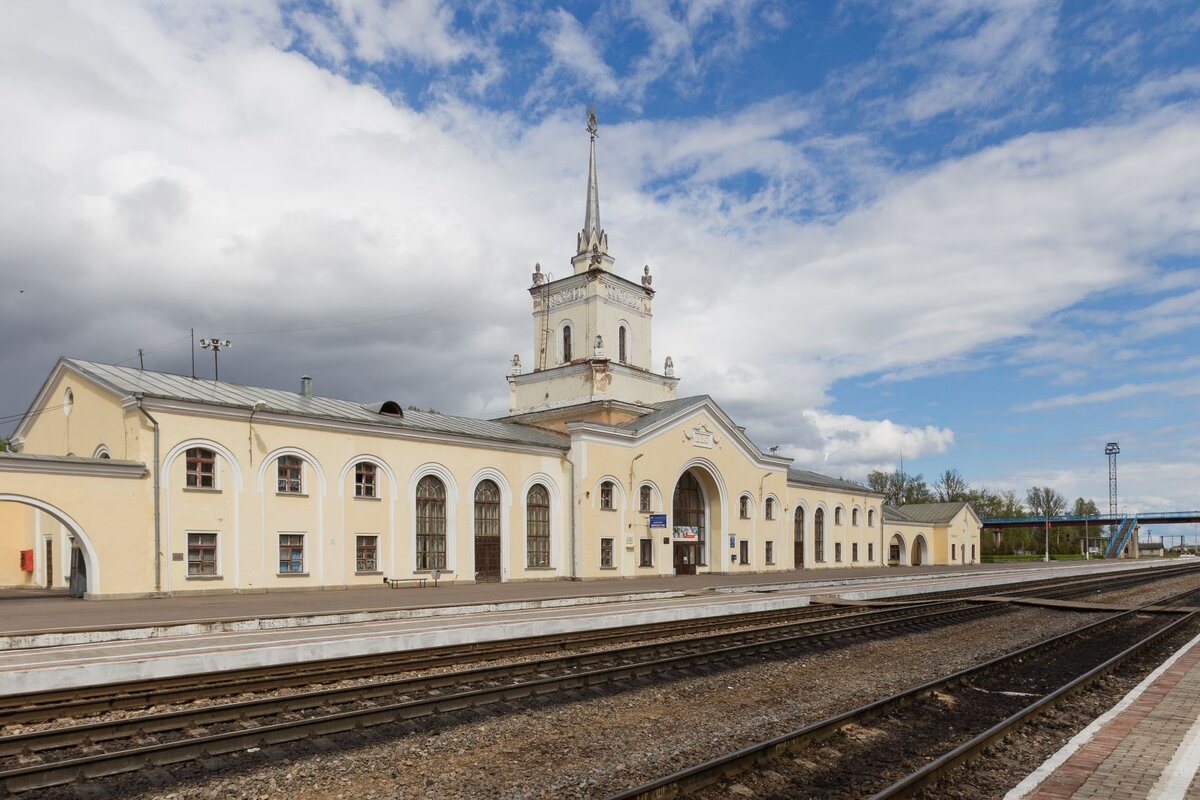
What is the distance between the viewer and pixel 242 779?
746cm

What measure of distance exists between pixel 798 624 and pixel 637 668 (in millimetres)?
6776

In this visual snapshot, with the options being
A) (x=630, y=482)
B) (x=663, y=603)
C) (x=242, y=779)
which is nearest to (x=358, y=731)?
(x=242, y=779)

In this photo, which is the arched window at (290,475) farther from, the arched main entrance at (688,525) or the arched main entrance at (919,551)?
the arched main entrance at (919,551)

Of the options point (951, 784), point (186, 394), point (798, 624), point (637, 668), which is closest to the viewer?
point (951, 784)

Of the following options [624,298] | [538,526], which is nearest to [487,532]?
[538,526]

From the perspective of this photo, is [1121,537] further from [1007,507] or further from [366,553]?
[366,553]

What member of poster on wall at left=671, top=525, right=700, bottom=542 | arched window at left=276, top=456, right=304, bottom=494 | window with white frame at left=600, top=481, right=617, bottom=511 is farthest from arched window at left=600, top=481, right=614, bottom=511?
arched window at left=276, top=456, right=304, bottom=494

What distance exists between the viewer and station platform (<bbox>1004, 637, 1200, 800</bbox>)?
6.80 metres

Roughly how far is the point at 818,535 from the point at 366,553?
A: 32.7m

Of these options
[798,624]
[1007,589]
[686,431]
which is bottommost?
[1007,589]

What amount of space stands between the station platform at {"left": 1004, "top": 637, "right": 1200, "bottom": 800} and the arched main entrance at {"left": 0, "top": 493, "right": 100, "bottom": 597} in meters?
23.2

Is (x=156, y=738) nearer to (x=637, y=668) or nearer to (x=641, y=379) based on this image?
(x=637, y=668)

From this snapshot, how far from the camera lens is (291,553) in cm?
2733

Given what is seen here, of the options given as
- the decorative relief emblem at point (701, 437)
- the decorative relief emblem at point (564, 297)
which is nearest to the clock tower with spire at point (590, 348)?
the decorative relief emblem at point (564, 297)
